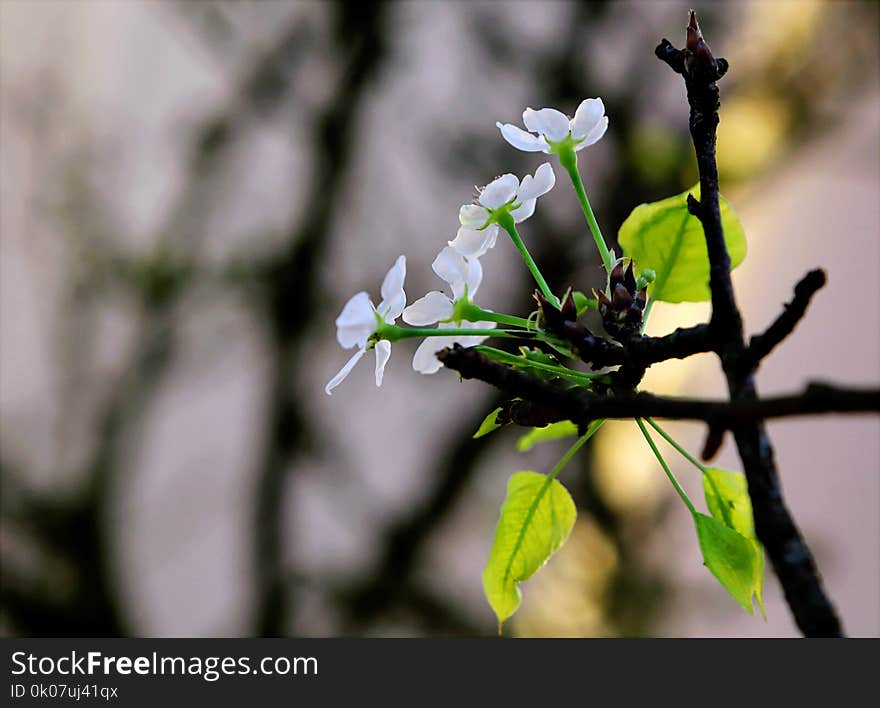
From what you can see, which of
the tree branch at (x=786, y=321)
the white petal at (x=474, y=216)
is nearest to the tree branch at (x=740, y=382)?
the tree branch at (x=786, y=321)

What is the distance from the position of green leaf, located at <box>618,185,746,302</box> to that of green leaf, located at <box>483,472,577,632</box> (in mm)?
114

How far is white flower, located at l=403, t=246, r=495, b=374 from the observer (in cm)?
35

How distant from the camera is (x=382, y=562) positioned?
180 cm

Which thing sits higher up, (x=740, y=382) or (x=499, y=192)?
(x=499, y=192)

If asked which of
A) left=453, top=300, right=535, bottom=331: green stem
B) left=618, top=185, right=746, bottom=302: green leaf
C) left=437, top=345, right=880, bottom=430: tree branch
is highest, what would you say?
left=618, top=185, right=746, bottom=302: green leaf

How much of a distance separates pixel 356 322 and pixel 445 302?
0.19 feet

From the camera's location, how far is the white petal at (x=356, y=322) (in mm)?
305

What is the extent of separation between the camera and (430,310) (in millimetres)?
356

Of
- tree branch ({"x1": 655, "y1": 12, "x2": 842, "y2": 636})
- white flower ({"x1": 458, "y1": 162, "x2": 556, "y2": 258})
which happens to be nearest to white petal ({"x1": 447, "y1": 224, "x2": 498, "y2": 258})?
white flower ({"x1": 458, "y1": 162, "x2": 556, "y2": 258})

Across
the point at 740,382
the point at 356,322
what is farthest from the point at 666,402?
the point at 356,322

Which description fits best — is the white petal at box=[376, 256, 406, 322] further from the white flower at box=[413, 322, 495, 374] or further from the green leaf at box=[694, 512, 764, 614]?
the green leaf at box=[694, 512, 764, 614]

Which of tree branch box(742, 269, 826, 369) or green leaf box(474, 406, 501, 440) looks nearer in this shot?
tree branch box(742, 269, 826, 369)

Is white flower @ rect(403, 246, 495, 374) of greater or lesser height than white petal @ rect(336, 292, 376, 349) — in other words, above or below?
above

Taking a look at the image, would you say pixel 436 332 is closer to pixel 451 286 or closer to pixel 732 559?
pixel 451 286
